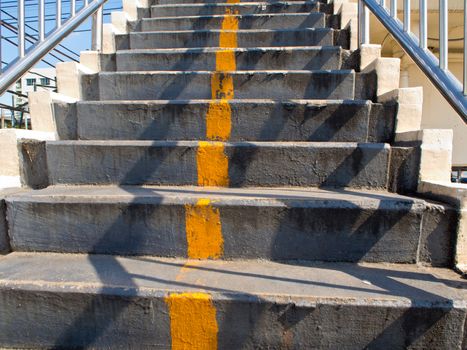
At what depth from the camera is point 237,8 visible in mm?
3309

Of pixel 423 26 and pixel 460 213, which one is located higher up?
pixel 423 26

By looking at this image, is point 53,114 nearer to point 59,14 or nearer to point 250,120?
point 59,14

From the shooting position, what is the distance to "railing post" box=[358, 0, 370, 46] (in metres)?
2.57

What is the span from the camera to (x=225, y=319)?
1184mm

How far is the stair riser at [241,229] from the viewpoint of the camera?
1.42 m

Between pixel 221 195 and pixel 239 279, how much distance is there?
16.6 inches

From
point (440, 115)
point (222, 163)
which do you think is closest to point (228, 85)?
point (222, 163)

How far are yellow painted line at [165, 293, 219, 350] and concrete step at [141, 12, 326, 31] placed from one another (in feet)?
8.92

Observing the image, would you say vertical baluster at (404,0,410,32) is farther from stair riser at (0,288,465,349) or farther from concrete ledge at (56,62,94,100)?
concrete ledge at (56,62,94,100)

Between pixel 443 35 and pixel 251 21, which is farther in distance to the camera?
pixel 251 21

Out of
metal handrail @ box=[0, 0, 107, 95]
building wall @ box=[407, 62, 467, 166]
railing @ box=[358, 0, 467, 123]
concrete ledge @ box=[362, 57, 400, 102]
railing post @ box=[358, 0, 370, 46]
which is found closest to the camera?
railing @ box=[358, 0, 467, 123]

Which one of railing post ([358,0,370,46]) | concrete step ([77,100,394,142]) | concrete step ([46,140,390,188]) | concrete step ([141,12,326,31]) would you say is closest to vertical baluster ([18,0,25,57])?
concrete step ([77,100,394,142])

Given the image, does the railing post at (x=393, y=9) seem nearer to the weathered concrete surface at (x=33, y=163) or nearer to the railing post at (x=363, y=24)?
the railing post at (x=363, y=24)

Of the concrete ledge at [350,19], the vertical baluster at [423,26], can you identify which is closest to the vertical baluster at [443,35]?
the vertical baluster at [423,26]
